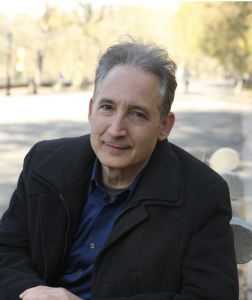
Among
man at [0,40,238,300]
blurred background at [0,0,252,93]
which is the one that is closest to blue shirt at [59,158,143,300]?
man at [0,40,238,300]

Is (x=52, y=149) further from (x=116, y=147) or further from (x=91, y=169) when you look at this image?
(x=116, y=147)

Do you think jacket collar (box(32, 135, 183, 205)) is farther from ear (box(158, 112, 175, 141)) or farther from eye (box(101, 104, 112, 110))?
eye (box(101, 104, 112, 110))

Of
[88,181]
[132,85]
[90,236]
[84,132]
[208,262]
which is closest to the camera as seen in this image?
[208,262]

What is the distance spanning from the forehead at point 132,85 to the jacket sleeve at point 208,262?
0.56 meters

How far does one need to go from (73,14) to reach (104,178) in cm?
4526

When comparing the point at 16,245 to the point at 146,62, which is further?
the point at 16,245

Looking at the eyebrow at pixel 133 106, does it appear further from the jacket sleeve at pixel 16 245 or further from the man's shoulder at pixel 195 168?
the jacket sleeve at pixel 16 245

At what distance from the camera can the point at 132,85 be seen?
2246 millimetres

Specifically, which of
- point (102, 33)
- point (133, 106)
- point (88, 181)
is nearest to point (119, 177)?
point (88, 181)

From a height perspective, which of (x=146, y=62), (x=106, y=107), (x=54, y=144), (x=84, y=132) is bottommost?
(x=84, y=132)

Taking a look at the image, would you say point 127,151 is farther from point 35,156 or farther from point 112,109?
point 35,156

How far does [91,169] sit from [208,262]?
831 mm

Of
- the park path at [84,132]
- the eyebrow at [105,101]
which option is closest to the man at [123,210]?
the eyebrow at [105,101]

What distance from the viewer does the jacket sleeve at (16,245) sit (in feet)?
7.48
